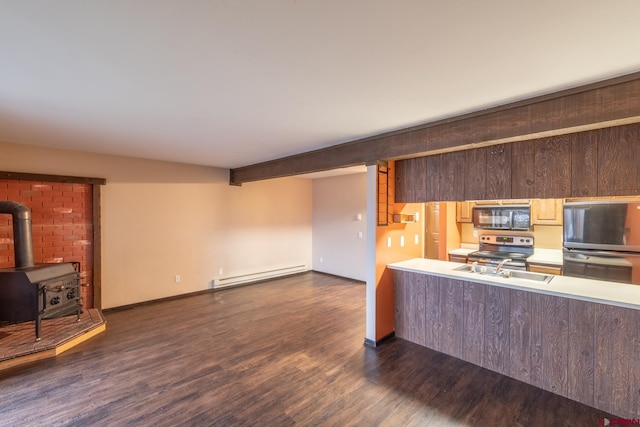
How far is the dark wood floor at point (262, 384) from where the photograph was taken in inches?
83.9

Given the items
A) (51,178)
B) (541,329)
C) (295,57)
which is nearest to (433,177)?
(541,329)

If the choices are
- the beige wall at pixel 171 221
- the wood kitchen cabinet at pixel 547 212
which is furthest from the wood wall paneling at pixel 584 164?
the beige wall at pixel 171 221

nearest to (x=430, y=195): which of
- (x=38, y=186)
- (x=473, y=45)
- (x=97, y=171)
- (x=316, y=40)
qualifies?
(x=473, y=45)

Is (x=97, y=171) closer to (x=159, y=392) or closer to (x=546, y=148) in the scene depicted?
(x=159, y=392)

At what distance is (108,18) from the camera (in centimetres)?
126

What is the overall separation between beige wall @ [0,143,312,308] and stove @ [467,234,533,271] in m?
3.91

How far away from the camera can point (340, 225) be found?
645cm

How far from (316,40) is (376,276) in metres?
2.57

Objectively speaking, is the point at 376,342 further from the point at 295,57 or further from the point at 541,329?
the point at 295,57

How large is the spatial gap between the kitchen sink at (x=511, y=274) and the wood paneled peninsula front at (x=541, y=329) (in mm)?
117

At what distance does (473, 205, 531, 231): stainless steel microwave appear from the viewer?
4.29 m

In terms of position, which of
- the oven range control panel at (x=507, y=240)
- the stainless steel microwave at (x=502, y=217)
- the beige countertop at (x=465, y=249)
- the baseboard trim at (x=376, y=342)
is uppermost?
the stainless steel microwave at (x=502, y=217)

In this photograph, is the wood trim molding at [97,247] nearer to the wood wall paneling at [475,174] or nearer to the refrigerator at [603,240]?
the wood wall paneling at [475,174]

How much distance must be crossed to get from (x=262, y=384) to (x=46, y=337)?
104 inches
